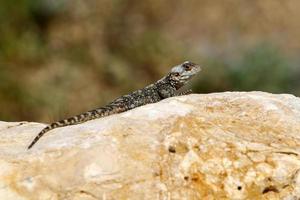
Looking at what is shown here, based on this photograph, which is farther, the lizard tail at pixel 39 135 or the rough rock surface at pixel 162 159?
the lizard tail at pixel 39 135

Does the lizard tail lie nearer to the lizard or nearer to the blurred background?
the lizard

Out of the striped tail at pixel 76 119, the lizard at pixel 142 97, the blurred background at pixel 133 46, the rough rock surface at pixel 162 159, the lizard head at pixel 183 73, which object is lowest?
the rough rock surface at pixel 162 159

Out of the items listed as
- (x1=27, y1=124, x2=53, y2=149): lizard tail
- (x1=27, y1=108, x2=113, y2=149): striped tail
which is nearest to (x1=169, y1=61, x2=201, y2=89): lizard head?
(x1=27, y1=108, x2=113, y2=149): striped tail

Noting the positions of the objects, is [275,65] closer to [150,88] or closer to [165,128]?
[150,88]

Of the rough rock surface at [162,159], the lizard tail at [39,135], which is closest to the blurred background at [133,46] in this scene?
the lizard tail at [39,135]

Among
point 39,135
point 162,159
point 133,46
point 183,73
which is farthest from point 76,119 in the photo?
point 133,46

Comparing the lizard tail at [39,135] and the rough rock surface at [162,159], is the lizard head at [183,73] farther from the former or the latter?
the lizard tail at [39,135]

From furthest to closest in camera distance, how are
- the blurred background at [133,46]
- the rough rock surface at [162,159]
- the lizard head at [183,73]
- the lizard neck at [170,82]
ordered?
the blurred background at [133,46]
the lizard head at [183,73]
the lizard neck at [170,82]
the rough rock surface at [162,159]
